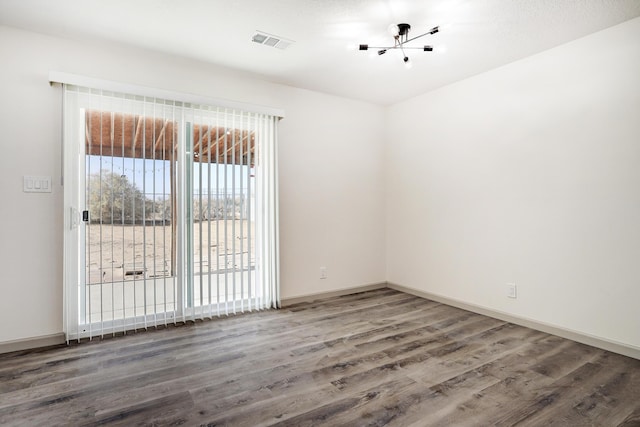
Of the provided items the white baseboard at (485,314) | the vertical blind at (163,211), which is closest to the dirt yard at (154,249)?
the vertical blind at (163,211)

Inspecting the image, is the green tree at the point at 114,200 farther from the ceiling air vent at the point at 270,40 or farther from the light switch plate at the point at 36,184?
the ceiling air vent at the point at 270,40

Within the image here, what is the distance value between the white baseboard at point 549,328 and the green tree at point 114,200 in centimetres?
334

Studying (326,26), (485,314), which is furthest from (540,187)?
(326,26)

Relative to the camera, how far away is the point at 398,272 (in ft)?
15.3

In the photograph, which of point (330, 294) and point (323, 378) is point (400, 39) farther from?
point (330, 294)

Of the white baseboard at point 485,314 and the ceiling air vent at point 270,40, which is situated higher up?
the ceiling air vent at point 270,40

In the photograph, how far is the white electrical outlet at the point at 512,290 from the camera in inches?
132

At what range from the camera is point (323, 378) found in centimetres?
226

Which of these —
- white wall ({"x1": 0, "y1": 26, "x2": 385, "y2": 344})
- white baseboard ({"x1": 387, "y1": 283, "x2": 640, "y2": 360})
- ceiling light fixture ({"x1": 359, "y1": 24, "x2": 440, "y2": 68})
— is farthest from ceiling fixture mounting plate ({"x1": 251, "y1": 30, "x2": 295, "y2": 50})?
white baseboard ({"x1": 387, "y1": 283, "x2": 640, "y2": 360})

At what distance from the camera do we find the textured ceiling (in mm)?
2402

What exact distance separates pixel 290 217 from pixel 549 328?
2764mm

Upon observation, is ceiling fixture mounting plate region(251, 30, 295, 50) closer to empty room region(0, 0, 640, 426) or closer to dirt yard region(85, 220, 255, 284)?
empty room region(0, 0, 640, 426)

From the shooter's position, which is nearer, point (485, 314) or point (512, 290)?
point (512, 290)

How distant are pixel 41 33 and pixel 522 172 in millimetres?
4347
